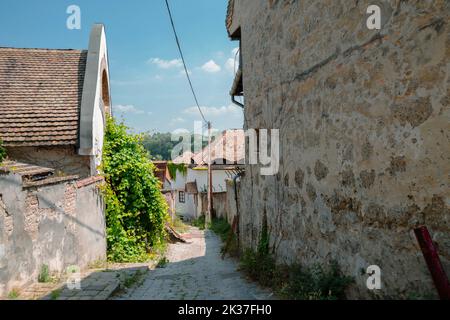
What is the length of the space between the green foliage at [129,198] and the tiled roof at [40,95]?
66.7 inches

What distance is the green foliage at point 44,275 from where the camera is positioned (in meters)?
5.84

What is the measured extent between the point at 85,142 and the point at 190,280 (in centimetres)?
426

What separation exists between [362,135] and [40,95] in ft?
29.8

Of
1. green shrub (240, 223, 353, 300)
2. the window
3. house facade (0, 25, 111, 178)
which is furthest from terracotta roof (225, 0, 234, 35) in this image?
the window

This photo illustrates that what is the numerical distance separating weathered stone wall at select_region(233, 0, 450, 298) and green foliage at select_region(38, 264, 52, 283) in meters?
3.72

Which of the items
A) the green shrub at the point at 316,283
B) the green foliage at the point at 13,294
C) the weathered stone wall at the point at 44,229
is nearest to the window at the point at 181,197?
the weathered stone wall at the point at 44,229

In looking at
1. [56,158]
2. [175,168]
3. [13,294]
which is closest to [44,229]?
[13,294]

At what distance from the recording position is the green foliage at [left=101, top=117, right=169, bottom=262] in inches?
409

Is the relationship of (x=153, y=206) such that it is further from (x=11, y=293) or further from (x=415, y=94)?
(x=415, y=94)

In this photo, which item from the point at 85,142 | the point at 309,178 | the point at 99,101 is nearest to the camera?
the point at 309,178

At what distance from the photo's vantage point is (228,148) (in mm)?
27078

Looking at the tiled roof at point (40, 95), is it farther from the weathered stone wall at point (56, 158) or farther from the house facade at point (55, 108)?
the weathered stone wall at point (56, 158)

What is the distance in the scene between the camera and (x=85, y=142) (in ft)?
29.0
